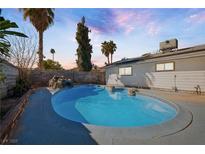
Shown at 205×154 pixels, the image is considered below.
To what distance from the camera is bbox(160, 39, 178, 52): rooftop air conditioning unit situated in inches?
578

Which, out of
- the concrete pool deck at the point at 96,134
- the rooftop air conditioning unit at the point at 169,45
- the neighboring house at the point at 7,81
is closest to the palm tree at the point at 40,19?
the neighboring house at the point at 7,81

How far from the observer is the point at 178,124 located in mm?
4879

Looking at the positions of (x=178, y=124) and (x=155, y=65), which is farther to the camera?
(x=155, y=65)

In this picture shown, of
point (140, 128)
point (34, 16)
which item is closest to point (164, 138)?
point (140, 128)

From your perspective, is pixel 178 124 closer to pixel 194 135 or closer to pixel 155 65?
pixel 194 135

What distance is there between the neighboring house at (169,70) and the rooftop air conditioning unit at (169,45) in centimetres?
9

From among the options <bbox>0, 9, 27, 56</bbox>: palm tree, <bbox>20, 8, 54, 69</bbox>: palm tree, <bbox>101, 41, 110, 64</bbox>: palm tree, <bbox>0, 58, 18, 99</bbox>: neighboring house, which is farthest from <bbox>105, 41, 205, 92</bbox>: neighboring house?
<bbox>101, 41, 110, 64</bbox>: palm tree

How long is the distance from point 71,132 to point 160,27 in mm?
9143

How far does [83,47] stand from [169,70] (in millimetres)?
15660

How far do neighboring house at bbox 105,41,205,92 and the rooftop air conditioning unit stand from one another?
0.09 m

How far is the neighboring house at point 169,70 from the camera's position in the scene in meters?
11.1

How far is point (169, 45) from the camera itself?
15.0 m

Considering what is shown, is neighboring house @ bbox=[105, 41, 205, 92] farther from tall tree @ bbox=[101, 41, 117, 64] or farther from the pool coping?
tall tree @ bbox=[101, 41, 117, 64]
